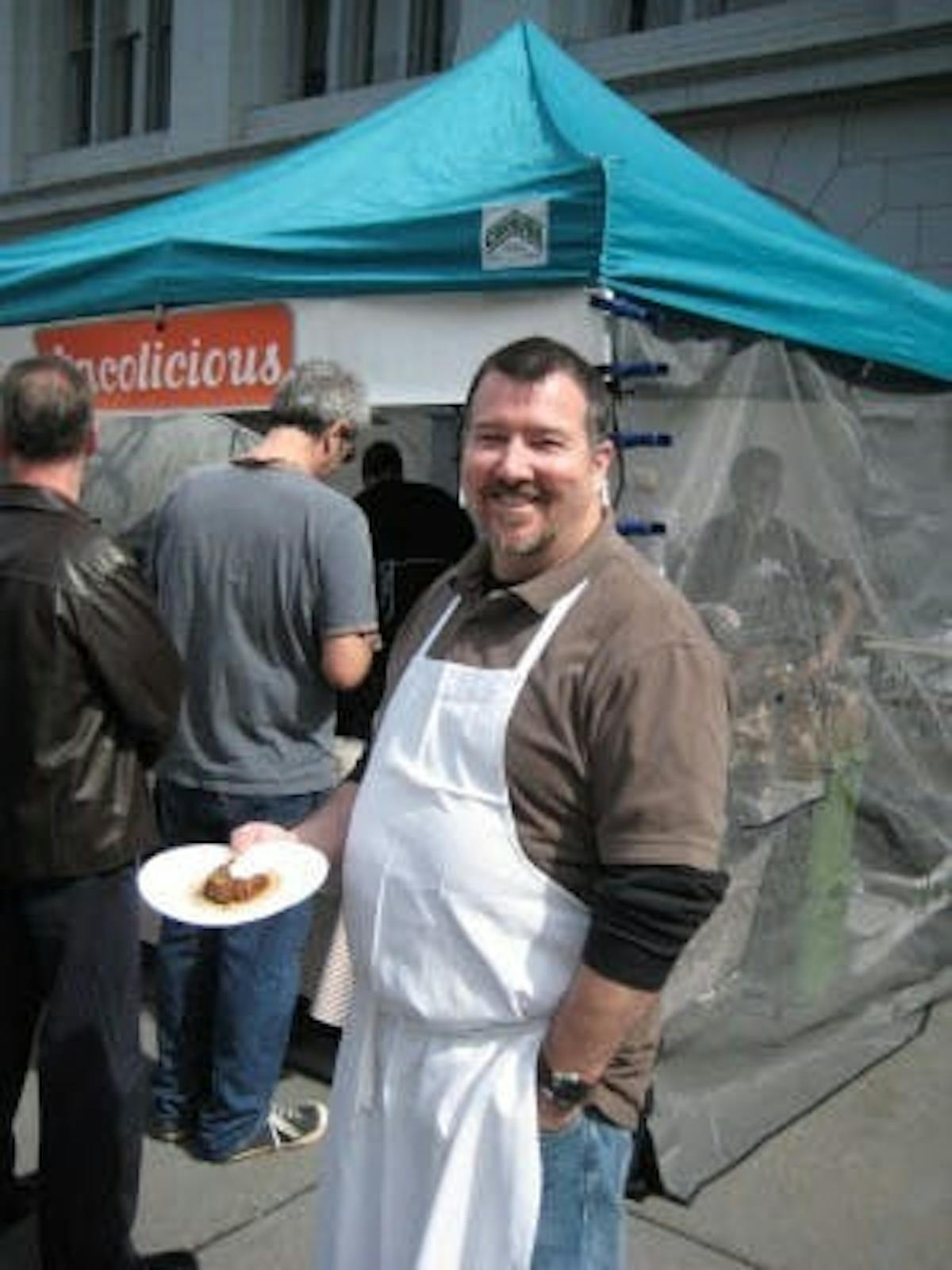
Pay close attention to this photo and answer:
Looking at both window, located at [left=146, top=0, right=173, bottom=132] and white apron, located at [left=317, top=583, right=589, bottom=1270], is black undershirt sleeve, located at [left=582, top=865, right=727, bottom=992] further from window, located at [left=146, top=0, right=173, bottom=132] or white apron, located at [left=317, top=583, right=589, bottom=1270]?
window, located at [left=146, top=0, right=173, bottom=132]

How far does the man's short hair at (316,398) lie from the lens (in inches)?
131

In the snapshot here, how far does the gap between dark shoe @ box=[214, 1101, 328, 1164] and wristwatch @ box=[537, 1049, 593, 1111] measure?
6.23 feet

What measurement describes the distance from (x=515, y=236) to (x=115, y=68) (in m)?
14.0

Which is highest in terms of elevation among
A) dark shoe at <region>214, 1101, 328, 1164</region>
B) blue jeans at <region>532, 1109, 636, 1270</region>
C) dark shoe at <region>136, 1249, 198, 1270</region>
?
blue jeans at <region>532, 1109, 636, 1270</region>

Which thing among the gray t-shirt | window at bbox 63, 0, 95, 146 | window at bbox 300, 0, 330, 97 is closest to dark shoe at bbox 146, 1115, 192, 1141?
the gray t-shirt

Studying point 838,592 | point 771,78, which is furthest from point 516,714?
point 771,78

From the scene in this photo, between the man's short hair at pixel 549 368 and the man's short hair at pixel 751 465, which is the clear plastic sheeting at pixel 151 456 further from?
the man's short hair at pixel 549 368

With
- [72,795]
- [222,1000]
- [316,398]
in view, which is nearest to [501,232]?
[316,398]

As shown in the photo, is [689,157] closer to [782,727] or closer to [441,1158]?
[782,727]

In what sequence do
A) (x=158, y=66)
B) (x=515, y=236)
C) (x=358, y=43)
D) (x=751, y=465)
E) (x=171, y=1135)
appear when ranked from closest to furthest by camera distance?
(x=515, y=236) < (x=171, y=1135) < (x=751, y=465) < (x=358, y=43) < (x=158, y=66)

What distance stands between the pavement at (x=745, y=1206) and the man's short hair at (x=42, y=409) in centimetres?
160

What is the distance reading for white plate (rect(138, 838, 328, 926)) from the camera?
189cm

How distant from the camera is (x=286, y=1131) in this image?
3.46 metres

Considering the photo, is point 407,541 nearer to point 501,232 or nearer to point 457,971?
point 501,232
